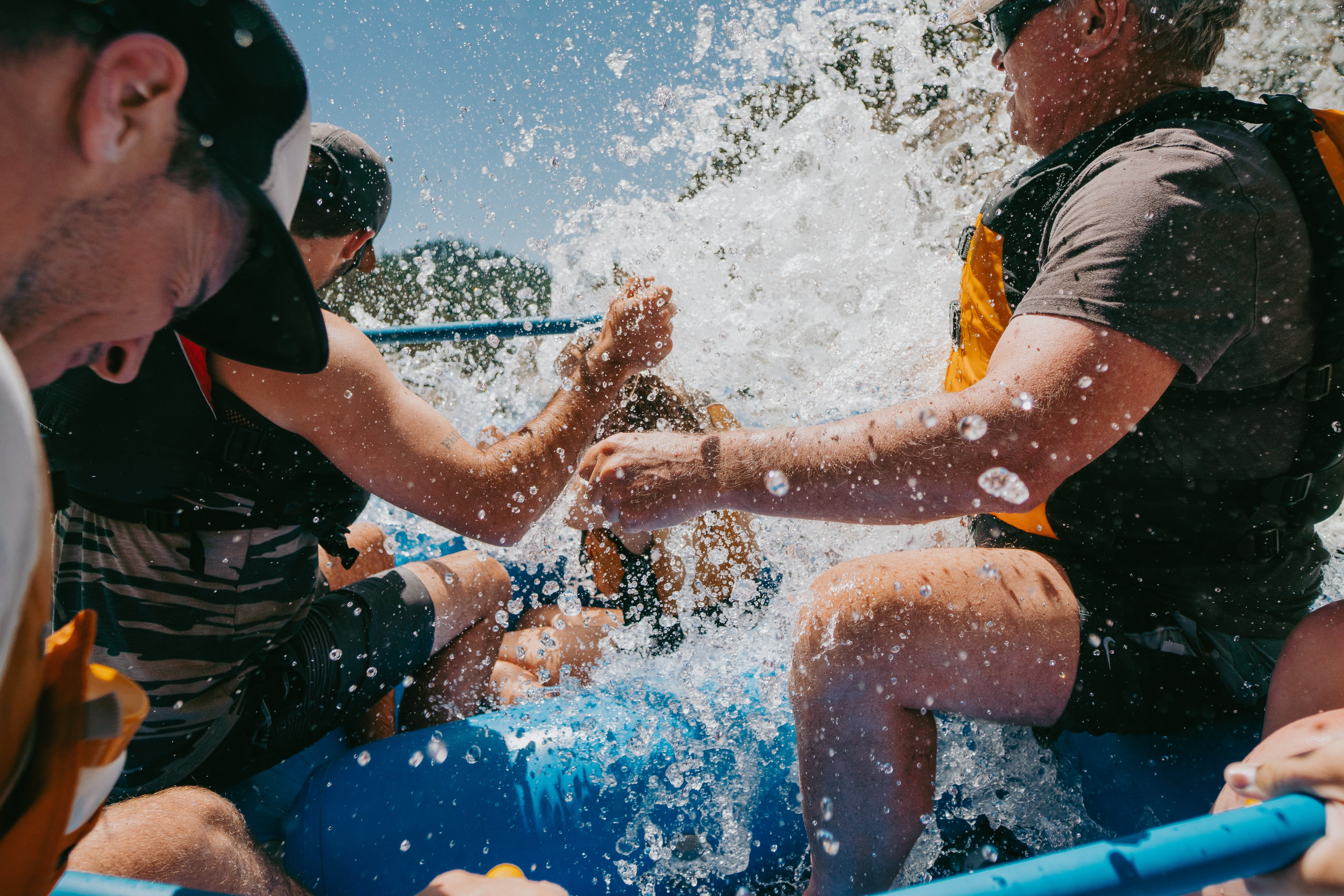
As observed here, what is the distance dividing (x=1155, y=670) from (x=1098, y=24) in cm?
145

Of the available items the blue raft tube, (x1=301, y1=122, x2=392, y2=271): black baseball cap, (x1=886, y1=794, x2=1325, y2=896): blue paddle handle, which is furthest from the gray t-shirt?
(x1=301, y1=122, x2=392, y2=271): black baseball cap

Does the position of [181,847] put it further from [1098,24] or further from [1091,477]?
[1098,24]

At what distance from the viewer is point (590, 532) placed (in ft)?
9.45

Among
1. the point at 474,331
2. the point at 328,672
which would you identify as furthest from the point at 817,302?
the point at 328,672

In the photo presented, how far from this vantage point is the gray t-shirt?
123 centimetres

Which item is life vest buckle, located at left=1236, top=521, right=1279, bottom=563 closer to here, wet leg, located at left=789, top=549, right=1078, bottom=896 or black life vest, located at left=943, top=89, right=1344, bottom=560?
black life vest, located at left=943, top=89, right=1344, bottom=560

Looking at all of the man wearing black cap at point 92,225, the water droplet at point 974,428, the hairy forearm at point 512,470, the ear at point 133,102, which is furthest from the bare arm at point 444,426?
the water droplet at point 974,428

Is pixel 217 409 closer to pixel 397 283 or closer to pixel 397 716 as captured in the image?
pixel 397 716

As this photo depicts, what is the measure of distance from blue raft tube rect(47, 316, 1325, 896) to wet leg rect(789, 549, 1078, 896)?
0.25m

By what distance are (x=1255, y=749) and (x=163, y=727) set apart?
2.11 m

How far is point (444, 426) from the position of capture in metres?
1.79

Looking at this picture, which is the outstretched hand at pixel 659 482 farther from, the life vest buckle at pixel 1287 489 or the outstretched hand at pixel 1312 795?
the life vest buckle at pixel 1287 489

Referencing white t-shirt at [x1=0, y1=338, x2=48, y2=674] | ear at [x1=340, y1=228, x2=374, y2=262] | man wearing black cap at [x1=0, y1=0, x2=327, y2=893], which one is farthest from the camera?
ear at [x1=340, y1=228, x2=374, y2=262]

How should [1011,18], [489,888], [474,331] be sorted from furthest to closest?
[474,331]
[1011,18]
[489,888]
